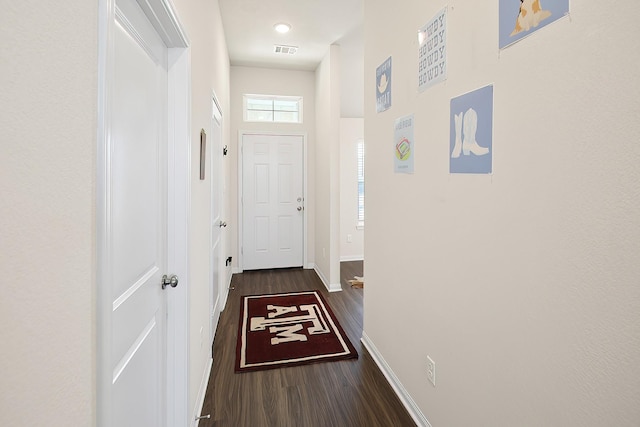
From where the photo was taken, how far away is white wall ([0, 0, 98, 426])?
462 mm

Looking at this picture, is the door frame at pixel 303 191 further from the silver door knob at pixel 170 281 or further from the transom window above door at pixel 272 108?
the silver door knob at pixel 170 281

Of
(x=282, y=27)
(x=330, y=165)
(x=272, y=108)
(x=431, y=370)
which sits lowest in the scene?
(x=431, y=370)

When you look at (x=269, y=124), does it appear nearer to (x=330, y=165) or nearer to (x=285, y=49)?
(x=285, y=49)

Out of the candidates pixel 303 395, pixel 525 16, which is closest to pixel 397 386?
pixel 303 395

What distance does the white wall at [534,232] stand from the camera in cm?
82

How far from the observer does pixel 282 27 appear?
3590mm

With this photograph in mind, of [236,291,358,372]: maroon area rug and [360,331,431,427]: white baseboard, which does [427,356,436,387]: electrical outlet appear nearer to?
[360,331,431,427]: white baseboard

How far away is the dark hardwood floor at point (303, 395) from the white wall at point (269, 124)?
240 centimetres

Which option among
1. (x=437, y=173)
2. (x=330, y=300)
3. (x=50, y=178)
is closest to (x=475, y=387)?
(x=437, y=173)

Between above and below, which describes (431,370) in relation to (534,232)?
below

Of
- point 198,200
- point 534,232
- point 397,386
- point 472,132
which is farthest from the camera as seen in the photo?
point 397,386

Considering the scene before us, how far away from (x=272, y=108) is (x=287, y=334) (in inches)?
136

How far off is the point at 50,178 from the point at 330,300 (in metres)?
3.49

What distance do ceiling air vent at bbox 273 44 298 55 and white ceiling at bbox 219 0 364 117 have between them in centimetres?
6
